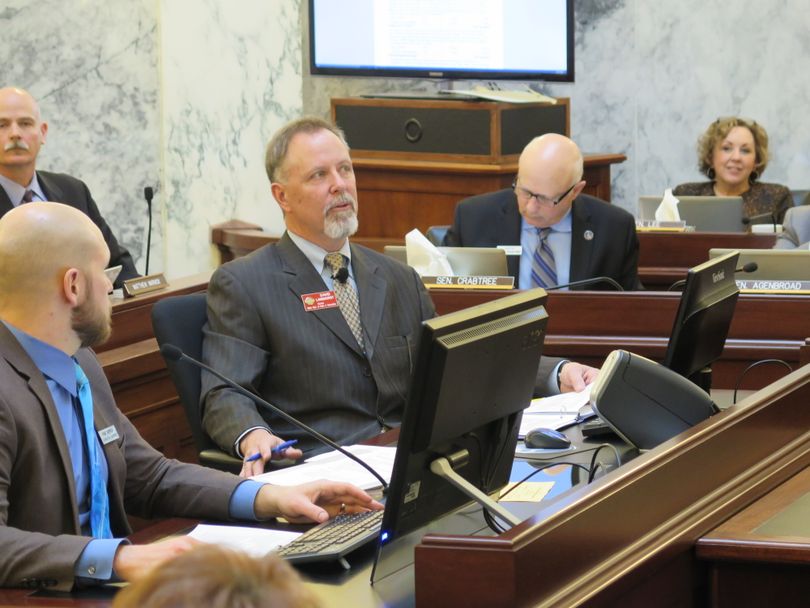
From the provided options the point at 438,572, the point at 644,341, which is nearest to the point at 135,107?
the point at 644,341

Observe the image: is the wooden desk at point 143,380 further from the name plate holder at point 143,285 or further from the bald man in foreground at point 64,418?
the bald man in foreground at point 64,418

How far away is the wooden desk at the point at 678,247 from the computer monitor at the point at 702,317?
2159 millimetres

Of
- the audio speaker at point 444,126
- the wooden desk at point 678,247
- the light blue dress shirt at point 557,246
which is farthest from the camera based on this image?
the audio speaker at point 444,126

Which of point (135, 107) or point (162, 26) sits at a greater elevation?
point (162, 26)

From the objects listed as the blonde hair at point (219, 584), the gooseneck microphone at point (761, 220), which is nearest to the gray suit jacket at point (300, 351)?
the blonde hair at point (219, 584)

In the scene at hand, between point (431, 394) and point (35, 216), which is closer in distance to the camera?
point (431, 394)

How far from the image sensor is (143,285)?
164 inches

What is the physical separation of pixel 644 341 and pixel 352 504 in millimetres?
1898

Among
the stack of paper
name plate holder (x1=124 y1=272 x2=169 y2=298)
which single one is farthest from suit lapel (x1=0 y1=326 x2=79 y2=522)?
name plate holder (x1=124 y1=272 x2=169 y2=298)

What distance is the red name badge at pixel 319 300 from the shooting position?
324 cm

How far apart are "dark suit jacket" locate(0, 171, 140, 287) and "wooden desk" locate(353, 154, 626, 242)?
2.25 metres

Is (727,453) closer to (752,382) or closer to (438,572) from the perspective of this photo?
(438,572)

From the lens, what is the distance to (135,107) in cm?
598

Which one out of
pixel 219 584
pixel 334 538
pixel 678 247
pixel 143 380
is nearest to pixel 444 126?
pixel 678 247
